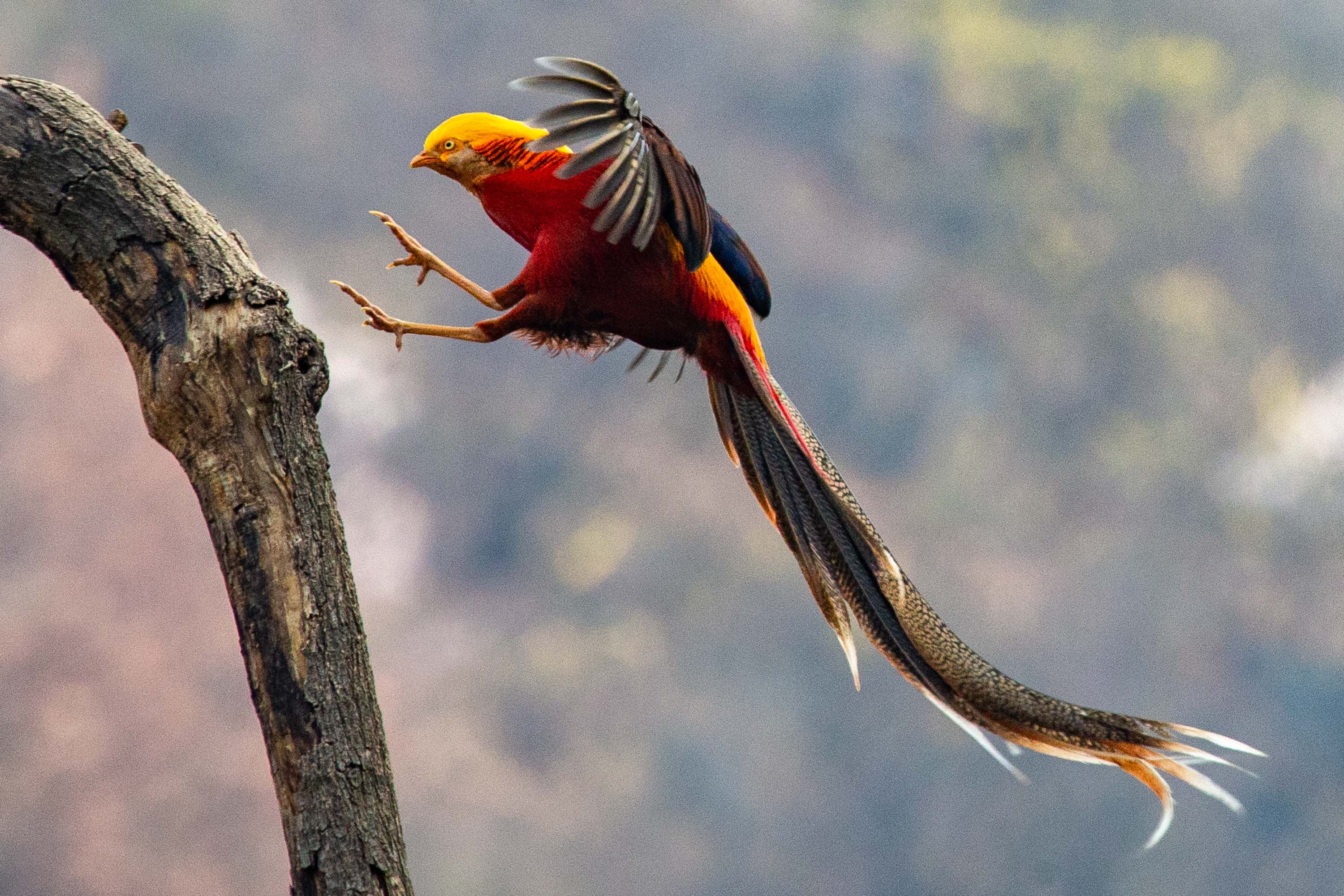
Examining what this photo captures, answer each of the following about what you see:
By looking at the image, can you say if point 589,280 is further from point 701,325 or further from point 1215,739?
point 1215,739

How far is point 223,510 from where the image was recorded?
9.40ft

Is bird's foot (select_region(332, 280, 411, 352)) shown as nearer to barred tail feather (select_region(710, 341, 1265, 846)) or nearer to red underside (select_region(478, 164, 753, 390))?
red underside (select_region(478, 164, 753, 390))

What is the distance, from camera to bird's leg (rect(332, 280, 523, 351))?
3025 mm

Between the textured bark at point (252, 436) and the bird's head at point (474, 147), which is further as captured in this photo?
the bird's head at point (474, 147)

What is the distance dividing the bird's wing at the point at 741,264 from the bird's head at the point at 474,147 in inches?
22.6

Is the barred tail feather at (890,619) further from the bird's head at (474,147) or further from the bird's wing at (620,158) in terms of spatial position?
the bird's head at (474,147)

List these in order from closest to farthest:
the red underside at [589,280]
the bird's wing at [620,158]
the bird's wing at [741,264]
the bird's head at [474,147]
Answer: the bird's wing at [620,158], the red underside at [589,280], the bird's head at [474,147], the bird's wing at [741,264]

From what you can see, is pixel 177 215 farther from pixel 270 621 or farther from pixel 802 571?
pixel 802 571

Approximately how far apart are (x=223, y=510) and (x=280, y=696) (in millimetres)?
509

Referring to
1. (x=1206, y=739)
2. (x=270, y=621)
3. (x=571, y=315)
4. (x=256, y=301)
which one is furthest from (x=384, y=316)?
(x=1206, y=739)

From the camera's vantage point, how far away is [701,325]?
309 centimetres

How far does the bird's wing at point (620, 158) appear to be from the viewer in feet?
8.60

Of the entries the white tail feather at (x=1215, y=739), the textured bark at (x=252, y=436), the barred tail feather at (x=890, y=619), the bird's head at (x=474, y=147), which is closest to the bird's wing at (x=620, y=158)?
the bird's head at (x=474, y=147)

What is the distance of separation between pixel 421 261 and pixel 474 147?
0.36 meters
